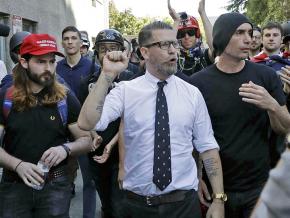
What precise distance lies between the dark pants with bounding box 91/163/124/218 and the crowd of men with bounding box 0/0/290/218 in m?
0.95

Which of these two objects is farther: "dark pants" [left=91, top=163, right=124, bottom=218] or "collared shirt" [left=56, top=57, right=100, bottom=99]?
"collared shirt" [left=56, top=57, right=100, bottom=99]

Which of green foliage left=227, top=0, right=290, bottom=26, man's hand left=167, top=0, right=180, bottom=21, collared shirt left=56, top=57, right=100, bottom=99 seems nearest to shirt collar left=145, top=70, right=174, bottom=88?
man's hand left=167, top=0, right=180, bottom=21

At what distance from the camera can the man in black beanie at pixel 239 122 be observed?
3781mm

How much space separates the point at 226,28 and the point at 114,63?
108cm

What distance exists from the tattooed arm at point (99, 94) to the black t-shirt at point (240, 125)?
2.79 feet

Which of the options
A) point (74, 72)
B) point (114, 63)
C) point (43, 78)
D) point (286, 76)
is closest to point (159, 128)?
point (114, 63)

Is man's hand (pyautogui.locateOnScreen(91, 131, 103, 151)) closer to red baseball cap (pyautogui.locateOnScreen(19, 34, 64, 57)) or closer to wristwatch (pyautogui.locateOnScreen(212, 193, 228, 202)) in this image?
red baseball cap (pyautogui.locateOnScreen(19, 34, 64, 57))

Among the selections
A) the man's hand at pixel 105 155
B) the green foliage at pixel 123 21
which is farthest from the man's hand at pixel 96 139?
the green foliage at pixel 123 21

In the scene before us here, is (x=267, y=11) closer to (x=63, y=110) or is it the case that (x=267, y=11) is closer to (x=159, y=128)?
(x=63, y=110)

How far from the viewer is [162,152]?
11.1 feet

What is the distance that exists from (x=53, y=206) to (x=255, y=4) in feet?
111

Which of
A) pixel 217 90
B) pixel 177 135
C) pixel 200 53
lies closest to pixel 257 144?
pixel 217 90

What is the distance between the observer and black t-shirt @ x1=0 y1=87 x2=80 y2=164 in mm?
3637

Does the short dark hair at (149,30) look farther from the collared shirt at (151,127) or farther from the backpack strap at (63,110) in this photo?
the backpack strap at (63,110)
